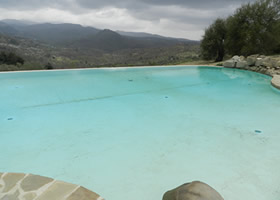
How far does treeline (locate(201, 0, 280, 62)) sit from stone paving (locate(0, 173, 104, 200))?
46.1 ft

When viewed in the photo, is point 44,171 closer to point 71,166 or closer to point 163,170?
point 71,166

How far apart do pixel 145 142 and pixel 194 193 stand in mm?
1421

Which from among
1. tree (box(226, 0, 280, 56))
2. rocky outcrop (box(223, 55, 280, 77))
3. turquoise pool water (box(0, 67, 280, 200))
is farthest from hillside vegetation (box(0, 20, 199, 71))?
turquoise pool water (box(0, 67, 280, 200))

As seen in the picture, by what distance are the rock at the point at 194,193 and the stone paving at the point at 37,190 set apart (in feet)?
2.13

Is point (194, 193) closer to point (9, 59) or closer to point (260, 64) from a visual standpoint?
point (260, 64)

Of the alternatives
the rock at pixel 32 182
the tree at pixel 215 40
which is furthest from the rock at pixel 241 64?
the rock at pixel 32 182

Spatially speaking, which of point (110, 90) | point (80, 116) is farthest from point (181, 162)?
point (110, 90)

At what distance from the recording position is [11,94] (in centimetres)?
532

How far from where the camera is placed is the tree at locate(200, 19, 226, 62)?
45.2 feet

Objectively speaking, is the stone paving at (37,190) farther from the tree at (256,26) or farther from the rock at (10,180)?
the tree at (256,26)

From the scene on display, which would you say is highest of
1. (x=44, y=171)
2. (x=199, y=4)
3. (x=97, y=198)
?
(x=199, y=4)

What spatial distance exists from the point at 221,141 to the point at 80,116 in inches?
108

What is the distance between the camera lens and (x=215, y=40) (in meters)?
13.8

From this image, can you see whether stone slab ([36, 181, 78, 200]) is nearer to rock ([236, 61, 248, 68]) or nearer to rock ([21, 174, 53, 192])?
rock ([21, 174, 53, 192])
